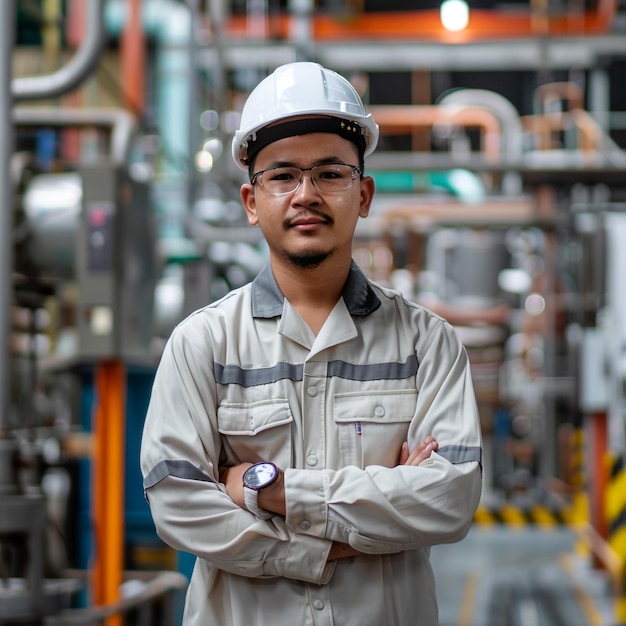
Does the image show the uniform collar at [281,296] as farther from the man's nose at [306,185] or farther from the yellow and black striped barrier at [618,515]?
the yellow and black striped barrier at [618,515]

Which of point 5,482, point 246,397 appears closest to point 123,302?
point 5,482

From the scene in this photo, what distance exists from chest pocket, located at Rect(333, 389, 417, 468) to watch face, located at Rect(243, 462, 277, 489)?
15 cm

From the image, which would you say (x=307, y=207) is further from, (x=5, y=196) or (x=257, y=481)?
(x=5, y=196)

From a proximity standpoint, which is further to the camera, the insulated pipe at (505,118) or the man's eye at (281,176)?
the insulated pipe at (505,118)

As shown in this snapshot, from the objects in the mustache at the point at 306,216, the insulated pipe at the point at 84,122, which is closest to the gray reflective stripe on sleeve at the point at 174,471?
the mustache at the point at 306,216

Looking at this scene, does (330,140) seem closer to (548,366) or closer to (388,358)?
(388,358)

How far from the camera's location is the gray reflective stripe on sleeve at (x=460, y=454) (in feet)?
5.52

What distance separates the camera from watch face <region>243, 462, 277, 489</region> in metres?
1.60

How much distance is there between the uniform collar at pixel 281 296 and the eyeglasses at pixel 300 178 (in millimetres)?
182

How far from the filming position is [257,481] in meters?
1.61

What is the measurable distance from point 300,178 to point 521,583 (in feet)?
19.9

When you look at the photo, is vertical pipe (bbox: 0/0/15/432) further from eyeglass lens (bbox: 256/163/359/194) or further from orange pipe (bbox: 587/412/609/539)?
orange pipe (bbox: 587/412/609/539)

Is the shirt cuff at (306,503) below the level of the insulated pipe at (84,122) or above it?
below

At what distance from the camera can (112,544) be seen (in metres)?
3.97
